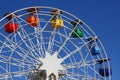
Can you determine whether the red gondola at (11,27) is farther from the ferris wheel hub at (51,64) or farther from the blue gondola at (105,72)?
the blue gondola at (105,72)

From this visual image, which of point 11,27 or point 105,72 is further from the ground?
point 11,27

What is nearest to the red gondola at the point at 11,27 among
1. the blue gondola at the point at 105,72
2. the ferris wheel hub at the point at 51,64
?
the ferris wheel hub at the point at 51,64

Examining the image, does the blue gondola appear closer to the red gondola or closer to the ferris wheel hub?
the ferris wheel hub

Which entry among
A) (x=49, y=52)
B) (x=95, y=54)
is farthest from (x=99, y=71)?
(x=49, y=52)

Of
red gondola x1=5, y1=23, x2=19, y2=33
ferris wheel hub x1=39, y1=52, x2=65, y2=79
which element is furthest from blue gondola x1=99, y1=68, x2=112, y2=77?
red gondola x1=5, y1=23, x2=19, y2=33

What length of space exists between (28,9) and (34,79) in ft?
13.0

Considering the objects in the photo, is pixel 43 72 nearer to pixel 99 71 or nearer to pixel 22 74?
pixel 22 74

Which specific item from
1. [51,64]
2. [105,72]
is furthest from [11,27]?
[105,72]

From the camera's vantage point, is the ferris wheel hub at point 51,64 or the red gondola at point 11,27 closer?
the ferris wheel hub at point 51,64

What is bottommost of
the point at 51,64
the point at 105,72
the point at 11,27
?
the point at 105,72

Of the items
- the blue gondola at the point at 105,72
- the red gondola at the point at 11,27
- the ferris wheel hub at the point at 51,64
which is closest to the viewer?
the ferris wheel hub at the point at 51,64

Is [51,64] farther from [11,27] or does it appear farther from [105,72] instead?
[105,72]

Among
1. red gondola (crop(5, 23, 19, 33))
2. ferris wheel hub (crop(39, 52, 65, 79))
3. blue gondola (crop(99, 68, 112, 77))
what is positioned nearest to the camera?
ferris wheel hub (crop(39, 52, 65, 79))

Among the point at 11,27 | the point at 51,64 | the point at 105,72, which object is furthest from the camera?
the point at 105,72
